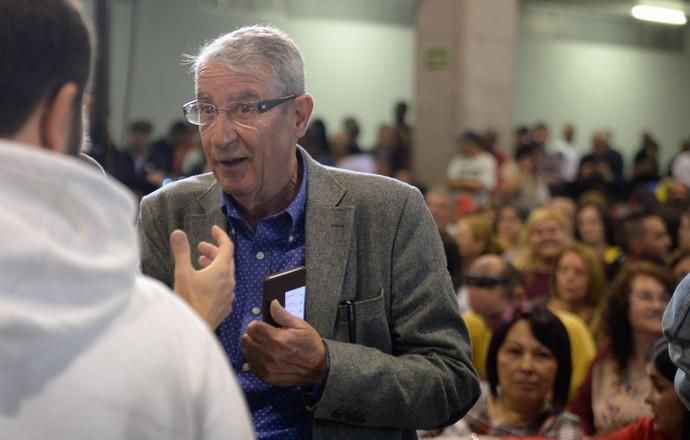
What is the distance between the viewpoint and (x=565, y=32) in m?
22.4

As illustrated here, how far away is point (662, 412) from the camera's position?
367 cm

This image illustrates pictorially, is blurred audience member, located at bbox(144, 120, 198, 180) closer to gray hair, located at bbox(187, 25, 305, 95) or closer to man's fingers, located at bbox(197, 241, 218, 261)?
gray hair, located at bbox(187, 25, 305, 95)

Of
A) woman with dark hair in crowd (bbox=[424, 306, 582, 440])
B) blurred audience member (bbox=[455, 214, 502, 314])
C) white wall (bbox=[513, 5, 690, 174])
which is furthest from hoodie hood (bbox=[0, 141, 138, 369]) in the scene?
white wall (bbox=[513, 5, 690, 174])

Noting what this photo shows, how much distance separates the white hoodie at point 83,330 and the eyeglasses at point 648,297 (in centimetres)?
389

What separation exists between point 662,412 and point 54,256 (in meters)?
2.95

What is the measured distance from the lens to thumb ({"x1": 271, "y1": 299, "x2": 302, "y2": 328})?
2.12m

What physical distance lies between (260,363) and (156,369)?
104 cm

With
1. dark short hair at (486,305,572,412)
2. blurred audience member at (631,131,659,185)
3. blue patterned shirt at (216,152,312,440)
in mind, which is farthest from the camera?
blurred audience member at (631,131,659,185)

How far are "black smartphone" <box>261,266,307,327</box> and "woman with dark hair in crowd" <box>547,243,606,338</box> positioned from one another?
3871 millimetres

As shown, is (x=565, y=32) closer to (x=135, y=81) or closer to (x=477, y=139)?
(x=135, y=81)

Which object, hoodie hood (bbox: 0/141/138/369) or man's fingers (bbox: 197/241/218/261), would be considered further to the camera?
man's fingers (bbox: 197/241/218/261)

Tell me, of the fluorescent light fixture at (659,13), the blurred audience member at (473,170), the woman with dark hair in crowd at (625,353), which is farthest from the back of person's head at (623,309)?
the fluorescent light fixture at (659,13)

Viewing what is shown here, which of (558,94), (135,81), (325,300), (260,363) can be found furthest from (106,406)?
(558,94)

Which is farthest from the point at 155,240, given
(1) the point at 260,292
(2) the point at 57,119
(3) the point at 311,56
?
(3) the point at 311,56
